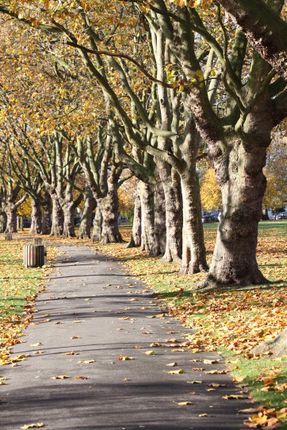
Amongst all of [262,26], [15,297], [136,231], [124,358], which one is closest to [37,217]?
[136,231]

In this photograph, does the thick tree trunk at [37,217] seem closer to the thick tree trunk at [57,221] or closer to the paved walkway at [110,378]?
the thick tree trunk at [57,221]

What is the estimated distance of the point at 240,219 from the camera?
17234 millimetres

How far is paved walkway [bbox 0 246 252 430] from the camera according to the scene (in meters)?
6.72

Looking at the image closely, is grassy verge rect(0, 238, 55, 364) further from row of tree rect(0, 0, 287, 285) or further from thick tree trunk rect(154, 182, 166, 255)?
thick tree trunk rect(154, 182, 166, 255)

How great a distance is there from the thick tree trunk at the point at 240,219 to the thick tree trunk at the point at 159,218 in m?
12.0

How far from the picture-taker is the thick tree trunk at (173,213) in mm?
25750

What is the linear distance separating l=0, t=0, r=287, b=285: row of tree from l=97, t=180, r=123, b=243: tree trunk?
118 centimetres

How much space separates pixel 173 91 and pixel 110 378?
690 inches

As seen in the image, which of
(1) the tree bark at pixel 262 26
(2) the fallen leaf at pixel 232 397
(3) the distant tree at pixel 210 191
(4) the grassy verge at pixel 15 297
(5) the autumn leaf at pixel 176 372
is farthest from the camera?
(3) the distant tree at pixel 210 191

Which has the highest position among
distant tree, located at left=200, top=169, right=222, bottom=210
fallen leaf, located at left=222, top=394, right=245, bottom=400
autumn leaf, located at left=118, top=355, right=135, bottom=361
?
distant tree, located at left=200, top=169, right=222, bottom=210

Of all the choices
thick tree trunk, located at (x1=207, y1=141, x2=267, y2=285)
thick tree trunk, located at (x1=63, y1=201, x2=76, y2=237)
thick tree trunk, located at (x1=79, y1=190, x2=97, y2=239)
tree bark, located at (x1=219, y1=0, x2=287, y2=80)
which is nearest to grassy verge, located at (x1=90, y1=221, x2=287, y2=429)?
thick tree trunk, located at (x1=207, y1=141, x2=267, y2=285)

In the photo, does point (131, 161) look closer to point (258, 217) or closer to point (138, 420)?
point (258, 217)

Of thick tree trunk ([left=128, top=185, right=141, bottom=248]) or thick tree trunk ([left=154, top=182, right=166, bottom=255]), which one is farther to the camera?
thick tree trunk ([left=128, top=185, right=141, bottom=248])

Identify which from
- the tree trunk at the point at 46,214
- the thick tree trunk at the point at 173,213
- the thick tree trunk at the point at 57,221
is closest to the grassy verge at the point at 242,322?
the thick tree trunk at the point at 173,213
